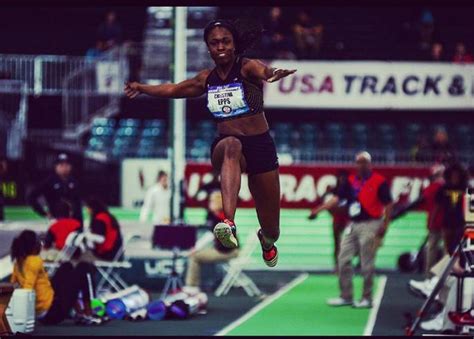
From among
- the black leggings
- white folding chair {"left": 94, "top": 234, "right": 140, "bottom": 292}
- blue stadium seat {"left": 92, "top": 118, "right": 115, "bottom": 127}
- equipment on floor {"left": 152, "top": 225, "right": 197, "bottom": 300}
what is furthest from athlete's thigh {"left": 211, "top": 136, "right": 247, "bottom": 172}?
blue stadium seat {"left": 92, "top": 118, "right": 115, "bottom": 127}

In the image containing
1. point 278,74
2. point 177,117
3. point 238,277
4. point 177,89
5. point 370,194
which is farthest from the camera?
point 238,277

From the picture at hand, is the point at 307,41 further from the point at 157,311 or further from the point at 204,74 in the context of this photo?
the point at 204,74

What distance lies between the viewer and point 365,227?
1575 cm

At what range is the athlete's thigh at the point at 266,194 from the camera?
355 inches

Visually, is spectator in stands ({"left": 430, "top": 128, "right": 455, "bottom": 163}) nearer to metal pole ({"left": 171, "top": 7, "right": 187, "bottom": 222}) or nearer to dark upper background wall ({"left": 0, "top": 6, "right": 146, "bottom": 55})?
metal pole ({"left": 171, "top": 7, "right": 187, "bottom": 222})

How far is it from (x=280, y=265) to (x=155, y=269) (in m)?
3.77

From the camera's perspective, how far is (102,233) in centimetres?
1588

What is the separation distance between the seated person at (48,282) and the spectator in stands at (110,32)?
515 inches

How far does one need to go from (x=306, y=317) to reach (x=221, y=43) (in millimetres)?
7256

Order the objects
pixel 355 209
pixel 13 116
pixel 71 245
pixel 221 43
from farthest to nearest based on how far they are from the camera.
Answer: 1. pixel 13 116
2. pixel 355 209
3. pixel 71 245
4. pixel 221 43

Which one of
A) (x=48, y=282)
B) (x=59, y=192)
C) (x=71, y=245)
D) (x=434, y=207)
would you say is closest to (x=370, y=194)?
(x=434, y=207)

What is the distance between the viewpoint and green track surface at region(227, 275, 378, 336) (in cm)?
1419

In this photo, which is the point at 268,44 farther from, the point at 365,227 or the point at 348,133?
the point at 365,227

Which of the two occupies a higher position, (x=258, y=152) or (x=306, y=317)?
(x=258, y=152)
